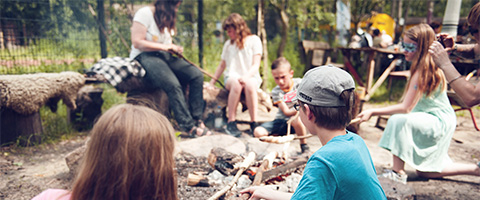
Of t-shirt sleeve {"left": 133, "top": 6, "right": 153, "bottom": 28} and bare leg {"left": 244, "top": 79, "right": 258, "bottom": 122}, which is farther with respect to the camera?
bare leg {"left": 244, "top": 79, "right": 258, "bottom": 122}

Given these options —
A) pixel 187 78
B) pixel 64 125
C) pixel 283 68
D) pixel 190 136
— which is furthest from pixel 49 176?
pixel 283 68

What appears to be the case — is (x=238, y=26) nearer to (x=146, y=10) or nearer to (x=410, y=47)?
(x=146, y=10)

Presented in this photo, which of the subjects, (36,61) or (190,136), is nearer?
(190,136)

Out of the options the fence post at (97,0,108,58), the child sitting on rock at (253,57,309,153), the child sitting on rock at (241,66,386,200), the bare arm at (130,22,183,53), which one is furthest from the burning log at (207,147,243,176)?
the fence post at (97,0,108,58)

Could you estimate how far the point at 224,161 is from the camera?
3.12 metres

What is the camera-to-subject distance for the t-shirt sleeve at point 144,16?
14.8 ft

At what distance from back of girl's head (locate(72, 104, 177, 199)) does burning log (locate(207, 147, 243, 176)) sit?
176cm

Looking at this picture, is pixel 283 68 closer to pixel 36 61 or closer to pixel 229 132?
pixel 229 132

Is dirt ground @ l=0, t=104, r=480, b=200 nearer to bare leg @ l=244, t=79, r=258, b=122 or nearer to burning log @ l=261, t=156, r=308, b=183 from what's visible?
burning log @ l=261, t=156, r=308, b=183

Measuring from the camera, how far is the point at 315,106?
168 centimetres

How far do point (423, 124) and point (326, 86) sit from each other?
2.08 meters

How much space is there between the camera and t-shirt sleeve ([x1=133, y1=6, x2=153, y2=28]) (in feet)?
14.8

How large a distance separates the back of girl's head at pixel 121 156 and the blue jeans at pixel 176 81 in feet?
10.8

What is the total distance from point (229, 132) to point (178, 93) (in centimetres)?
90
